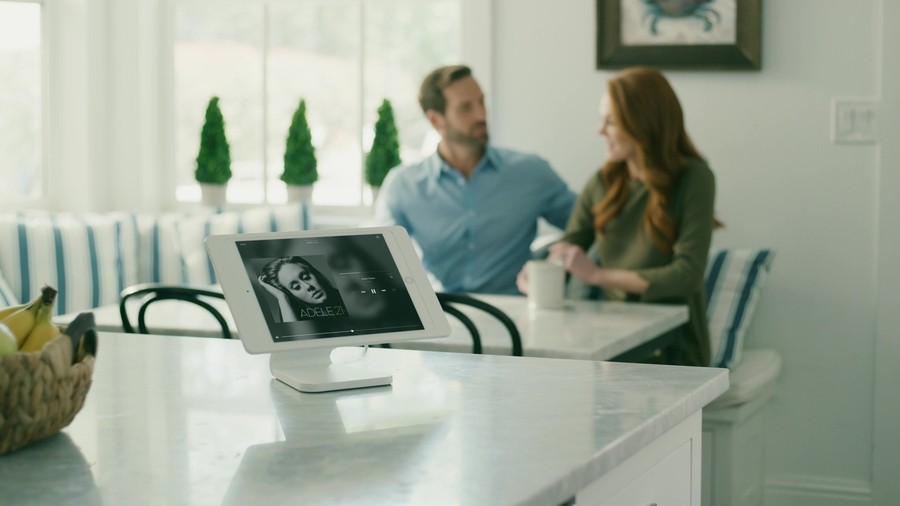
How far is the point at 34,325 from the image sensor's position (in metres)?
1.31

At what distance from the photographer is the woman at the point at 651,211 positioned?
3.07 metres

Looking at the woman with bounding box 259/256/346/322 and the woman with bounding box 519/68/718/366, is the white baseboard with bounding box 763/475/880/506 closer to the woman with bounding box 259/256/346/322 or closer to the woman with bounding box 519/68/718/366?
the woman with bounding box 519/68/718/366

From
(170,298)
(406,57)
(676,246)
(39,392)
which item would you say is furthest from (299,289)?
(406,57)

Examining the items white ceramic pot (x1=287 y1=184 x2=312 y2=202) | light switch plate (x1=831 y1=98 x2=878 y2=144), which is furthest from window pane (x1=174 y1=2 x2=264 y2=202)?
light switch plate (x1=831 y1=98 x2=878 y2=144)

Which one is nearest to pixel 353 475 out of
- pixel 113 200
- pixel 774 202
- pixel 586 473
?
pixel 586 473

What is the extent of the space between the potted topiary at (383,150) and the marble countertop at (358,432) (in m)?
2.28

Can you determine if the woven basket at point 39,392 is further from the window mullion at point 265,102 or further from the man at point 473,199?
the window mullion at point 265,102

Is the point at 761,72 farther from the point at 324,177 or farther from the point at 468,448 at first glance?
the point at 468,448

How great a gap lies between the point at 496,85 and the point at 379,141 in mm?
444

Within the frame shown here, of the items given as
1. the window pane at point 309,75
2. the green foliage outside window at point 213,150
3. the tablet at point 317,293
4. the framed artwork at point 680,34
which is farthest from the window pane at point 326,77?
the tablet at point 317,293

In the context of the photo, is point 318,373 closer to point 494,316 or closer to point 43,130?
point 494,316

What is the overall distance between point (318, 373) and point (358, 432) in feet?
0.85

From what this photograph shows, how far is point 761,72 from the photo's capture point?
Answer: 3572mm

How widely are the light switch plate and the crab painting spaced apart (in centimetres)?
44
